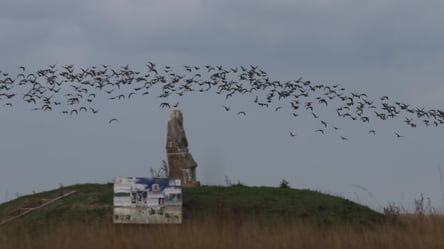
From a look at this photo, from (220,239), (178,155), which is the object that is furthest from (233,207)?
(220,239)

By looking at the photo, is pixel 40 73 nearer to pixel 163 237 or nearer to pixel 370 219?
pixel 163 237

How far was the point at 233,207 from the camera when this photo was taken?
1017 inches

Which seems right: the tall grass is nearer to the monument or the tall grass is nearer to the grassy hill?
the grassy hill

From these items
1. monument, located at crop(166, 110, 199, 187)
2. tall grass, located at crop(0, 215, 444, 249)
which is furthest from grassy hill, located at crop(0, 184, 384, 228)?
tall grass, located at crop(0, 215, 444, 249)

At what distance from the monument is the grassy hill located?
661mm

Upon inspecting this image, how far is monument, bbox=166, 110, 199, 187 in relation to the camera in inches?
1113

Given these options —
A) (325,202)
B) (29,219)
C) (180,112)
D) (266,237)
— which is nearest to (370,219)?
(325,202)

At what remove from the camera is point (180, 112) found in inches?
1135

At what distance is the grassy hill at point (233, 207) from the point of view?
2520cm

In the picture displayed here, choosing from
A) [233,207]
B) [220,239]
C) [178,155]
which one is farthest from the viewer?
[178,155]

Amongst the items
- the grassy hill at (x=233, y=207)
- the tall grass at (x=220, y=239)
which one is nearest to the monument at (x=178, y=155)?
the grassy hill at (x=233, y=207)

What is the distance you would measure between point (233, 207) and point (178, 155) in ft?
11.0

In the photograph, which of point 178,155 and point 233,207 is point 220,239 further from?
point 178,155

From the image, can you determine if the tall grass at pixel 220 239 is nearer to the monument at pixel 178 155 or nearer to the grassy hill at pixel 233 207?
the grassy hill at pixel 233 207
